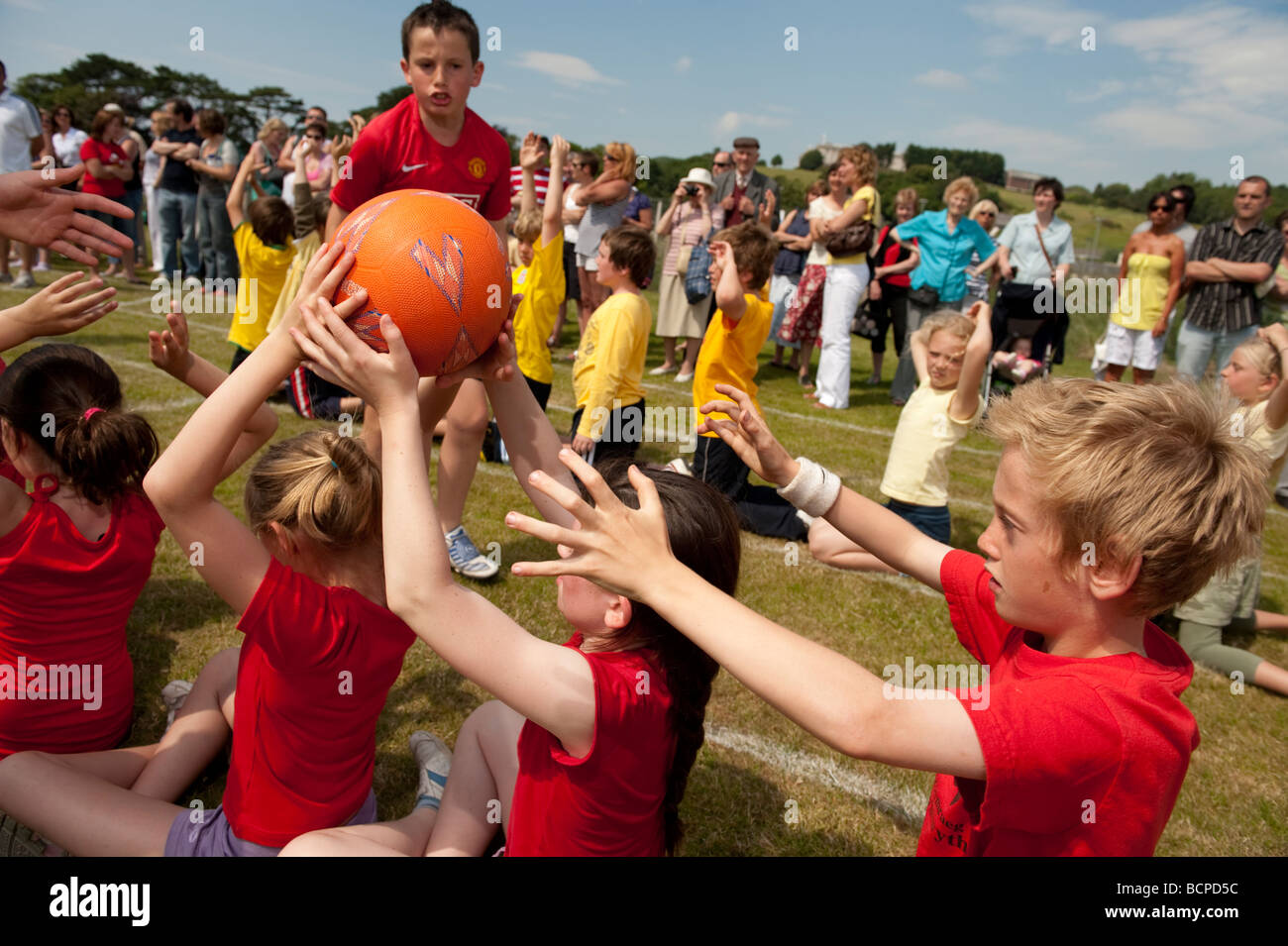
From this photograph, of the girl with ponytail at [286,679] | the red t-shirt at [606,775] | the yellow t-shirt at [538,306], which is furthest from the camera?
the yellow t-shirt at [538,306]

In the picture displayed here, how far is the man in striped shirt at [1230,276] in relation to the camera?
29.3 ft

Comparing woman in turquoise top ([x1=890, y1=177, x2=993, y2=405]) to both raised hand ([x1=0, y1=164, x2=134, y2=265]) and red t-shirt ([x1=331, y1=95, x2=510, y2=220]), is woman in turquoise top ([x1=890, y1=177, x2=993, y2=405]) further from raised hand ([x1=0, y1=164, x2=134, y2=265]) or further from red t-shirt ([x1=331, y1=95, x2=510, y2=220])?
raised hand ([x1=0, y1=164, x2=134, y2=265])

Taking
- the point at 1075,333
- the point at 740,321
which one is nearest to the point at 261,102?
the point at 1075,333

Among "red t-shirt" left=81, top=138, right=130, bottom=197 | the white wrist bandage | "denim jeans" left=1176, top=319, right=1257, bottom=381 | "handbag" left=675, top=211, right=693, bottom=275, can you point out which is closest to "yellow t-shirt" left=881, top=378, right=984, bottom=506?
the white wrist bandage

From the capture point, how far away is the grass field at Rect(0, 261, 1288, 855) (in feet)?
11.0

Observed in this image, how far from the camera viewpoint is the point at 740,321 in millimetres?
6438

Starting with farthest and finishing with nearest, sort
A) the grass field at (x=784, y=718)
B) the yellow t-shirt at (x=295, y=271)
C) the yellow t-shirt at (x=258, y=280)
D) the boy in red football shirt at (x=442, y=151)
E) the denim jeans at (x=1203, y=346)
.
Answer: the denim jeans at (x=1203, y=346) < the yellow t-shirt at (x=258, y=280) < the yellow t-shirt at (x=295, y=271) < the boy in red football shirt at (x=442, y=151) < the grass field at (x=784, y=718)

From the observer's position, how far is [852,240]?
10.7 metres

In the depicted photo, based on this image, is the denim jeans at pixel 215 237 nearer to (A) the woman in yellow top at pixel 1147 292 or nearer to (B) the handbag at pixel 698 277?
(B) the handbag at pixel 698 277

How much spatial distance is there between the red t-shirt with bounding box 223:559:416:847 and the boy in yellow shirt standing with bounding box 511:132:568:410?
4185mm

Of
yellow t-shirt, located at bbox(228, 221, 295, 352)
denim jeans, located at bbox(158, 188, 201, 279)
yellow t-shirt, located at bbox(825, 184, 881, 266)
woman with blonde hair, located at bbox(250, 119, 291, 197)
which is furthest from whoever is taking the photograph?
woman with blonde hair, located at bbox(250, 119, 291, 197)

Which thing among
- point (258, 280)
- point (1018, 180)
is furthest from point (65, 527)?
point (1018, 180)

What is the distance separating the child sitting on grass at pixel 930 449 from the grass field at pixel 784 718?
237mm

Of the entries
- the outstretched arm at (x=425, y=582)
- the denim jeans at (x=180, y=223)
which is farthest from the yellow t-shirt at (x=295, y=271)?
the denim jeans at (x=180, y=223)
